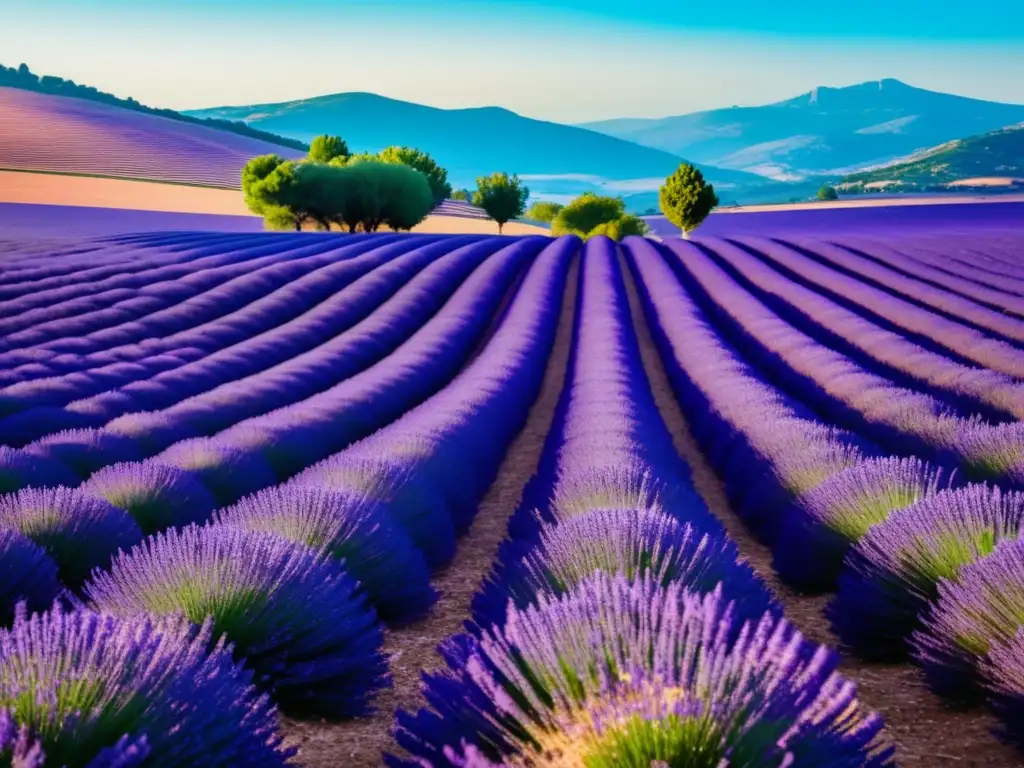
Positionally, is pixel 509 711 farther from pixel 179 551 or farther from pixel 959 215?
pixel 959 215

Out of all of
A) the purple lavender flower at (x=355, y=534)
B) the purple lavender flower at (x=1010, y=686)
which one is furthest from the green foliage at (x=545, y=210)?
the purple lavender flower at (x=1010, y=686)

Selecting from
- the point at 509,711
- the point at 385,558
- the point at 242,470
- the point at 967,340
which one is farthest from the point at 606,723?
the point at 967,340

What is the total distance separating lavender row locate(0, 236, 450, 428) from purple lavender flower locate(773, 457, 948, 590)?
724cm

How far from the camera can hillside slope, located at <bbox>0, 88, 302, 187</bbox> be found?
281 ft

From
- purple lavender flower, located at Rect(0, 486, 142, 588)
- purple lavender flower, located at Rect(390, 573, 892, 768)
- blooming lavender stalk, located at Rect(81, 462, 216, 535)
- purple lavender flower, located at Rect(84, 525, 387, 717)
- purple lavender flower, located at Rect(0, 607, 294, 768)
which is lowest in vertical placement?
blooming lavender stalk, located at Rect(81, 462, 216, 535)

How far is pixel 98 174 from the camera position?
82375mm

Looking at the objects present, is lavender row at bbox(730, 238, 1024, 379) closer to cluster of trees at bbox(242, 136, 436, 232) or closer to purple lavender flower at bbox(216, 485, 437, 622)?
purple lavender flower at bbox(216, 485, 437, 622)

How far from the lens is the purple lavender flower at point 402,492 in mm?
5570

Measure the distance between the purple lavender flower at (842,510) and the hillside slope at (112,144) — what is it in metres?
86.3

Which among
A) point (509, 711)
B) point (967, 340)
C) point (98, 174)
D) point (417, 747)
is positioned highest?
point (509, 711)

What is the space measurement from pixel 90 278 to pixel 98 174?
66.4 meters

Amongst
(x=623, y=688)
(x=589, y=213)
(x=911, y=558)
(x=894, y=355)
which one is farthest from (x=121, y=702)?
(x=589, y=213)

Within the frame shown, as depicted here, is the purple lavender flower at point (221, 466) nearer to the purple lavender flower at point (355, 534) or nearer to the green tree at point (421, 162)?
the purple lavender flower at point (355, 534)

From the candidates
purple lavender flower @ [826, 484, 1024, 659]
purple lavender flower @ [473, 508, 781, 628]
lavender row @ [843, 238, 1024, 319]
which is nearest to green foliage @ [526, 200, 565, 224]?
lavender row @ [843, 238, 1024, 319]
